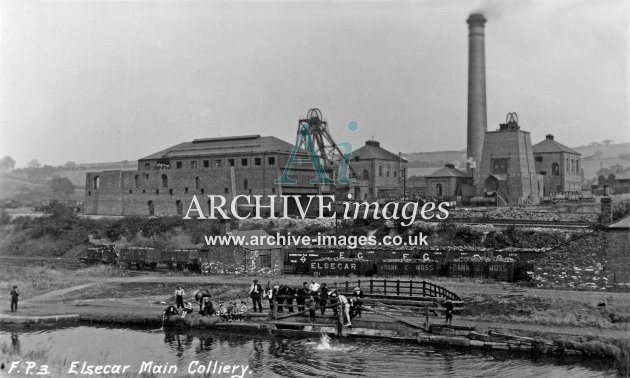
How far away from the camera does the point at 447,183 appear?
55250mm

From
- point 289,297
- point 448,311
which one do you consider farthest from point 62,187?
point 448,311

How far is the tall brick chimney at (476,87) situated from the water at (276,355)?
130 feet

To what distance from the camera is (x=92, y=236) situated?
46.9 meters

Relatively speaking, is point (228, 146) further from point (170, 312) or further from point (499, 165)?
point (170, 312)

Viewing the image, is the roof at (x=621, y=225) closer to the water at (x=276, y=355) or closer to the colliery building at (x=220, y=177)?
the water at (x=276, y=355)

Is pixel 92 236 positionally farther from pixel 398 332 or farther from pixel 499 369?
pixel 499 369

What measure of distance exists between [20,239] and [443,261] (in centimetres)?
3535

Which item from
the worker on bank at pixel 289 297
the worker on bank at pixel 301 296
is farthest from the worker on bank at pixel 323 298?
the worker on bank at pixel 289 297

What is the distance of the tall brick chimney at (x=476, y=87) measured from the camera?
51938 millimetres

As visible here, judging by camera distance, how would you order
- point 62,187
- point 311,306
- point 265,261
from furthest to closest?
1. point 62,187
2. point 265,261
3. point 311,306

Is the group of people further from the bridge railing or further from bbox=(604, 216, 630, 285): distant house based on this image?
bbox=(604, 216, 630, 285): distant house

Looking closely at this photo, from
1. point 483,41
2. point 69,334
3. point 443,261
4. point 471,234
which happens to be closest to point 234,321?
point 69,334

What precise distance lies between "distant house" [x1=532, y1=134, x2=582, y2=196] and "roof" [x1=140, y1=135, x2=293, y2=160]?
2125 cm

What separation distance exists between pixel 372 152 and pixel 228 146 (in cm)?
1289
